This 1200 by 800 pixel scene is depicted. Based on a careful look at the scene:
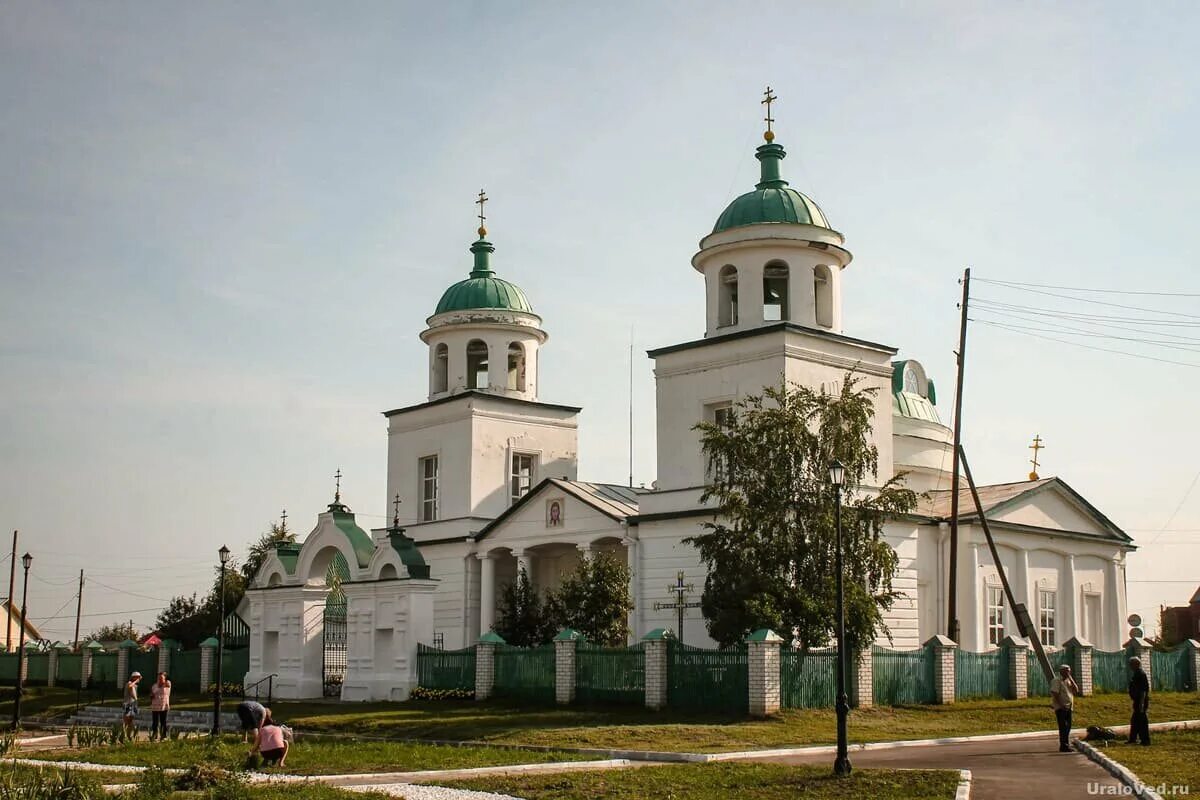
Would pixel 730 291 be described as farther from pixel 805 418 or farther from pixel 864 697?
pixel 864 697

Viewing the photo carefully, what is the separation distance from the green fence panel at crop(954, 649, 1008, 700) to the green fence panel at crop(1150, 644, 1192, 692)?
6.40 metres

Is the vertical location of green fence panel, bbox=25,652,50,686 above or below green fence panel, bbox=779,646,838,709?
below

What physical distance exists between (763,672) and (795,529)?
11.7 ft

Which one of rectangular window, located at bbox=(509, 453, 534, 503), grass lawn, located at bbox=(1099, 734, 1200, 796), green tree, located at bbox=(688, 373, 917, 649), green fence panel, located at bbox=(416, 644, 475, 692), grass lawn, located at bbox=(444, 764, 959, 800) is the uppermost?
rectangular window, located at bbox=(509, 453, 534, 503)

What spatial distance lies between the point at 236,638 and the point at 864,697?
68.0 feet

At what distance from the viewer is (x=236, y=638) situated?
133ft

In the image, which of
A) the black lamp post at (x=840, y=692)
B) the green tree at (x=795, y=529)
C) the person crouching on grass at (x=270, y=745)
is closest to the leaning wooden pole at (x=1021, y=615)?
the green tree at (x=795, y=529)

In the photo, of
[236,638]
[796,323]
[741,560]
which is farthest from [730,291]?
[236,638]

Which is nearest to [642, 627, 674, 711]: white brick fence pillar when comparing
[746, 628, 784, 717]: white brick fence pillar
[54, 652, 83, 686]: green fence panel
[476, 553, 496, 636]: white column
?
[746, 628, 784, 717]: white brick fence pillar

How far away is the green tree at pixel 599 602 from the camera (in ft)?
107

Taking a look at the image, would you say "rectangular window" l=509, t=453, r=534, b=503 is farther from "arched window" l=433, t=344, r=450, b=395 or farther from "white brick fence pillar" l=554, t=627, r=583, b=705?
"white brick fence pillar" l=554, t=627, r=583, b=705

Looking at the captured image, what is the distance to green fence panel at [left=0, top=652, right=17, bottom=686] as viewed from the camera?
157 ft

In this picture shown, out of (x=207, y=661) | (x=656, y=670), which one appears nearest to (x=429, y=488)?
(x=207, y=661)

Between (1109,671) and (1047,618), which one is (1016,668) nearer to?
(1109,671)
